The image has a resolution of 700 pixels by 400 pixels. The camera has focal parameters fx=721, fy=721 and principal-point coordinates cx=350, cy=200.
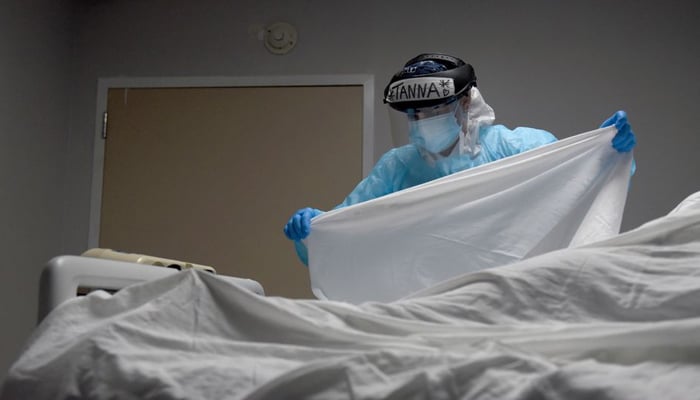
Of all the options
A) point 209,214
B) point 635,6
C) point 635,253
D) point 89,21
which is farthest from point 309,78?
point 635,253

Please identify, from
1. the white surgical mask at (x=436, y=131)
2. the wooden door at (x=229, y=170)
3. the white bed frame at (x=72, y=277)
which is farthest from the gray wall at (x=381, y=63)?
the white bed frame at (x=72, y=277)

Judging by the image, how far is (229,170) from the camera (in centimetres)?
289

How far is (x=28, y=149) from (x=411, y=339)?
94.2 inches

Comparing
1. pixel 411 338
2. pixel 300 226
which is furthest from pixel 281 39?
pixel 411 338

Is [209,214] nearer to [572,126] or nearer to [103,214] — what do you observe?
[103,214]

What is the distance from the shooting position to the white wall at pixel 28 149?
104 inches

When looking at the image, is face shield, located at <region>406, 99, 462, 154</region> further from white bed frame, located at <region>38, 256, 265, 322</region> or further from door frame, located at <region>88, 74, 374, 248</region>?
white bed frame, located at <region>38, 256, 265, 322</region>

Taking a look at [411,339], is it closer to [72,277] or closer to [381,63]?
[72,277]

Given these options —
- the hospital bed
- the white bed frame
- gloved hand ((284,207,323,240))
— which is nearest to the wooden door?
gloved hand ((284,207,323,240))

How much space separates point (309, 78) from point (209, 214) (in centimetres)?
67

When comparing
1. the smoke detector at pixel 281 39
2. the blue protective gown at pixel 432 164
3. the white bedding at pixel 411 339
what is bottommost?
the white bedding at pixel 411 339

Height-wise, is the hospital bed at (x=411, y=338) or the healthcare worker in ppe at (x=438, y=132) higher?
the healthcare worker in ppe at (x=438, y=132)

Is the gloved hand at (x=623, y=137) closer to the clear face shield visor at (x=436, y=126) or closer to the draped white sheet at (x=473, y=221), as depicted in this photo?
the draped white sheet at (x=473, y=221)

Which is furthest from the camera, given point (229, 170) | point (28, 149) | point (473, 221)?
point (229, 170)
